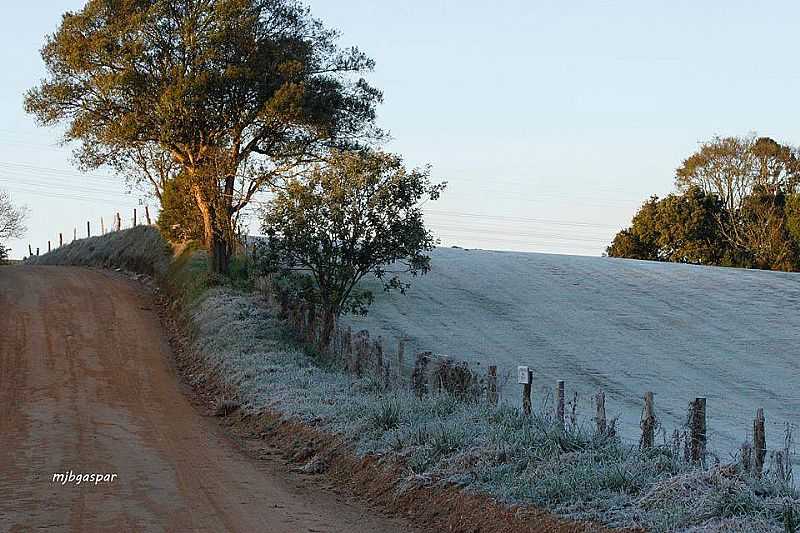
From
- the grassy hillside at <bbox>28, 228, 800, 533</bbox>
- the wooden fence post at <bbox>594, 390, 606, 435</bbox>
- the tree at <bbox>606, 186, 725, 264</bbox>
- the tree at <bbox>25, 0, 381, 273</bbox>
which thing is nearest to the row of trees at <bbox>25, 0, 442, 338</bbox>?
the tree at <bbox>25, 0, 381, 273</bbox>

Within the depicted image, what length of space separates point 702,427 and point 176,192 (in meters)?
32.5

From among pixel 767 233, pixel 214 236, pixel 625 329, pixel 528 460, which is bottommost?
pixel 625 329

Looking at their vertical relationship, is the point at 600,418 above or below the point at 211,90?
below

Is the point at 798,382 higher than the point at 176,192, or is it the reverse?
the point at 176,192

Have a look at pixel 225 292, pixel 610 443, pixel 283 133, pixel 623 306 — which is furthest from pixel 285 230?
pixel 623 306

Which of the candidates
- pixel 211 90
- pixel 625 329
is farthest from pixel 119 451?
pixel 625 329

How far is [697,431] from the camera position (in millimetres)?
12227

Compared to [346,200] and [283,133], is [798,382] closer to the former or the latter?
[346,200]

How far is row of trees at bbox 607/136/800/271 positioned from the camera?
78.5m

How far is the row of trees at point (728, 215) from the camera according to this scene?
7850 cm

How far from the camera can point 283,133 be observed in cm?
3622

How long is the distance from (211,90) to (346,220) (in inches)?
A: 395

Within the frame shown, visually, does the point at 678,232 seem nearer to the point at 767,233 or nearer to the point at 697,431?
the point at 767,233

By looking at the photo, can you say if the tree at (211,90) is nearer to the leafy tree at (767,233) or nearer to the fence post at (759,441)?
the fence post at (759,441)
